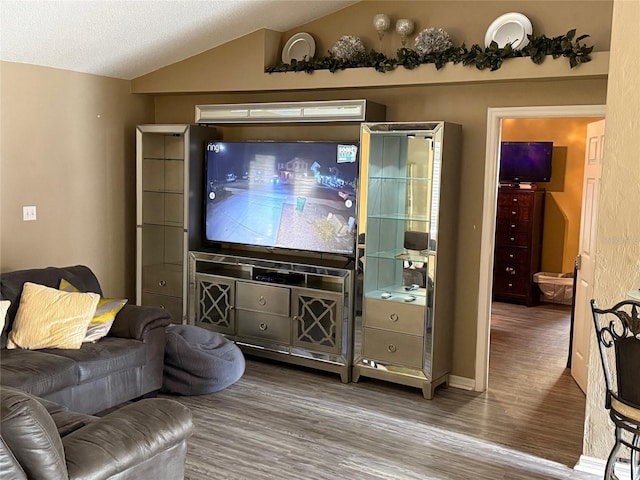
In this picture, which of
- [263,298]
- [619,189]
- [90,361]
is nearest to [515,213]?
[263,298]

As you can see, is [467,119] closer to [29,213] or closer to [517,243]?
[29,213]

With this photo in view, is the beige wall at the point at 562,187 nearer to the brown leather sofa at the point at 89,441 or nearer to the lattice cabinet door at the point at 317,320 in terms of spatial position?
the lattice cabinet door at the point at 317,320

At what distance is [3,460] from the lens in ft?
6.75

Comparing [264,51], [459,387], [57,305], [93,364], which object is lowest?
[459,387]

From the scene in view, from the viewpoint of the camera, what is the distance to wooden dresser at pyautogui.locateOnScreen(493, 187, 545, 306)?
7.98 metres

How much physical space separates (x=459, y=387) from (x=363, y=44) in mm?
2662

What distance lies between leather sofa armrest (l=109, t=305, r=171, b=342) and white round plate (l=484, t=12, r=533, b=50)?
2864 mm

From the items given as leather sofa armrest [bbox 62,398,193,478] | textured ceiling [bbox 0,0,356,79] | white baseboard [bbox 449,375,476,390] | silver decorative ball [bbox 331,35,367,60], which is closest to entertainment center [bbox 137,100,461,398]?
white baseboard [bbox 449,375,476,390]

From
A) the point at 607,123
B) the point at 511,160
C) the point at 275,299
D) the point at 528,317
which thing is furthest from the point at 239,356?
the point at 511,160

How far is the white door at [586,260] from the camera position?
491 centimetres

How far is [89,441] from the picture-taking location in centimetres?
247

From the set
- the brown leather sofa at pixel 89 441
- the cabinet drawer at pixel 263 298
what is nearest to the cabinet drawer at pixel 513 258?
the cabinet drawer at pixel 263 298

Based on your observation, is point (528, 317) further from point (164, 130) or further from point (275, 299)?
point (164, 130)

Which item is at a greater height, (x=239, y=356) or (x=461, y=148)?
(x=461, y=148)
